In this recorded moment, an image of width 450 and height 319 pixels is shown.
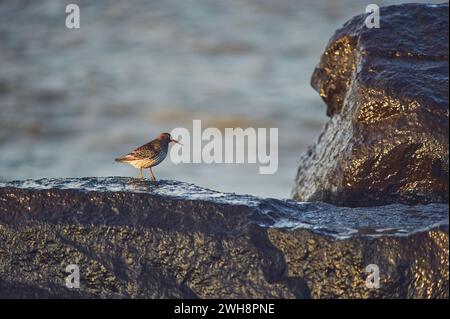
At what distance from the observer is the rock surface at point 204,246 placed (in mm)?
4785

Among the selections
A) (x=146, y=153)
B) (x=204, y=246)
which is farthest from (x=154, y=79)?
(x=204, y=246)

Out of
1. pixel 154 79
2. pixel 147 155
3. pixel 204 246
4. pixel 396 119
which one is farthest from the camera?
pixel 154 79

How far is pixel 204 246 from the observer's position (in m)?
4.92

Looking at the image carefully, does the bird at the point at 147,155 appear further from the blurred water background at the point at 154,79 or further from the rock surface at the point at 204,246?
the blurred water background at the point at 154,79

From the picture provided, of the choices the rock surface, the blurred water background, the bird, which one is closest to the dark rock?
the rock surface

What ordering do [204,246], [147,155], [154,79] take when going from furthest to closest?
1. [154,79]
2. [147,155]
3. [204,246]

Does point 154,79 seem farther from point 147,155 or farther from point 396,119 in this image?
point 396,119

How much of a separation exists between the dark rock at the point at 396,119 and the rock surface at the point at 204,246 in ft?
1.53

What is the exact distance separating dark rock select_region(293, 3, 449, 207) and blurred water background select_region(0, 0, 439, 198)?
466 centimetres

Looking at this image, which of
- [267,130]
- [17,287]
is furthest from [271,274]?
[267,130]

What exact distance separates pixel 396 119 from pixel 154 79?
10.2 m

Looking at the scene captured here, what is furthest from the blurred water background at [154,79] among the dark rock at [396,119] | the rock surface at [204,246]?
the rock surface at [204,246]

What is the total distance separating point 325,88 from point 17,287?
3173 mm
